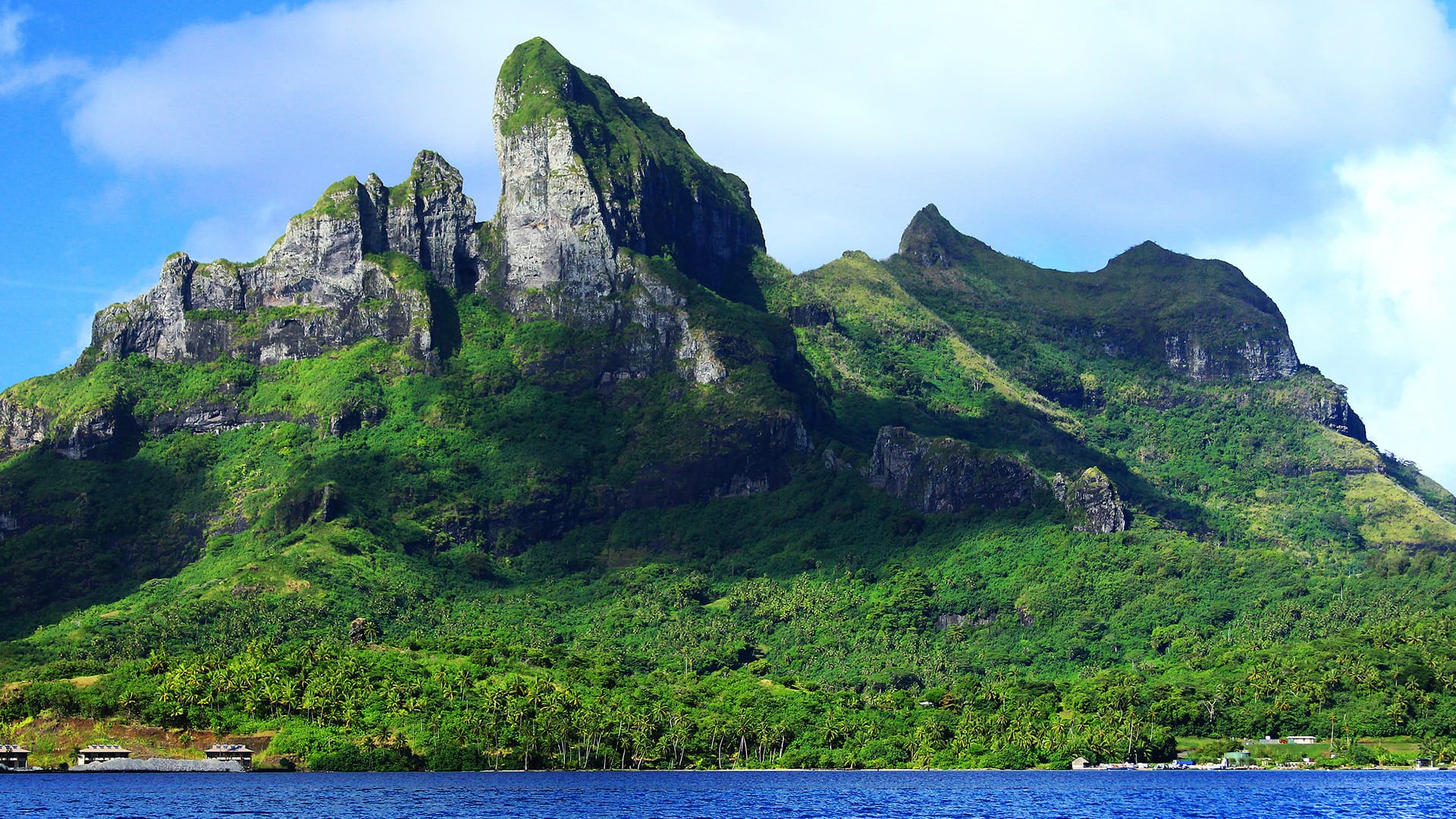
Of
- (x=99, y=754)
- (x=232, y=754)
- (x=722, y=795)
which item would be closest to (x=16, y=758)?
(x=99, y=754)

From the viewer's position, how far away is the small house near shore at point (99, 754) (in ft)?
511

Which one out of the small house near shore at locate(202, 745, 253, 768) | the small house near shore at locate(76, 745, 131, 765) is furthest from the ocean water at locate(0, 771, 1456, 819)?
the small house near shore at locate(202, 745, 253, 768)

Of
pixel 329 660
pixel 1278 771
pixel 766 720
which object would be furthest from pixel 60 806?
pixel 1278 771

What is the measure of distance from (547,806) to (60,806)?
3403 centimetres

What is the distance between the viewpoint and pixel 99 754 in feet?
512

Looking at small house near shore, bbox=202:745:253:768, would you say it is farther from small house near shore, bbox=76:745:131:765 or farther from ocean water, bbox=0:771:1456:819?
small house near shore, bbox=76:745:131:765

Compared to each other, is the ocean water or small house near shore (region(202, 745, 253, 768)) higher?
small house near shore (region(202, 745, 253, 768))

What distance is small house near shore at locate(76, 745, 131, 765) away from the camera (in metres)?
156

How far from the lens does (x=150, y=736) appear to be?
158375 mm

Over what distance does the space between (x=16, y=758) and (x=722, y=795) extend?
2560 inches

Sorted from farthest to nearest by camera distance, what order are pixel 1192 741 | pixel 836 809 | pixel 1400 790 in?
pixel 1192 741, pixel 1400 790, pixel 836 809

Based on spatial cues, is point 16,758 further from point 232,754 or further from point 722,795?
point 722,795

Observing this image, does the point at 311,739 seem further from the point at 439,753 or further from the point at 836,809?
the point at 836,809

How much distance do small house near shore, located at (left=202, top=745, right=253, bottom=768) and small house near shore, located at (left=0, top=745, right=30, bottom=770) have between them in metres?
16.1
